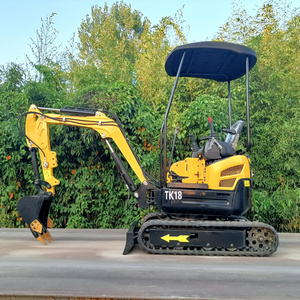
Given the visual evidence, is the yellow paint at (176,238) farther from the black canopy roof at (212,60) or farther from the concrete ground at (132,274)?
the black canopy roof at (212,60)

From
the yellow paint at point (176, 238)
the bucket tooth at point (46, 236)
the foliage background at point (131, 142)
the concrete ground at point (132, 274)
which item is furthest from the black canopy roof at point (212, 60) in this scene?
the bucket tooth at point (46, 236)

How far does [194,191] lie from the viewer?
530cm

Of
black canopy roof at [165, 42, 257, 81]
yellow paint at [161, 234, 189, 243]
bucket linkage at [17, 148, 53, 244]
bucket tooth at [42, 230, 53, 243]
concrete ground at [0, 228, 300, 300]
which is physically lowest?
concrete ground at [0, 228, 300, 300]

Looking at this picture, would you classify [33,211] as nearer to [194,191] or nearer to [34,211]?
[34,211]

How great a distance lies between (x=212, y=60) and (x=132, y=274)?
3151 millimetres

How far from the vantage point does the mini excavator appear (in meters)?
5.09

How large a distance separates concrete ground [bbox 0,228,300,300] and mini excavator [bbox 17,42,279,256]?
21cm

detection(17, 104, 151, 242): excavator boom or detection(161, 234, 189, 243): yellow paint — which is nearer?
detection(161, 234, 189, 243): yellow paint

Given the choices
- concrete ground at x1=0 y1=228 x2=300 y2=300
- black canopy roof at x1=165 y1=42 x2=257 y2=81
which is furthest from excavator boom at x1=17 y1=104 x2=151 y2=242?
black canopy roof at x1=165 y1=42 x2=257 y2=81

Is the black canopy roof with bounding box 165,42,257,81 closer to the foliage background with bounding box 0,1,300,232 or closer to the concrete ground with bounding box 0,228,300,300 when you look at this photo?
the foliage background with bounding box 0,1,300,232

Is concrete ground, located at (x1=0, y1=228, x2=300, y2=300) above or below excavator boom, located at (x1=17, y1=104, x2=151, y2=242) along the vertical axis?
below

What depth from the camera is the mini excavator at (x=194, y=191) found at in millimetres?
5086

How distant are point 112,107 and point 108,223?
2.17 meters

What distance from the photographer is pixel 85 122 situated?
575 cm
